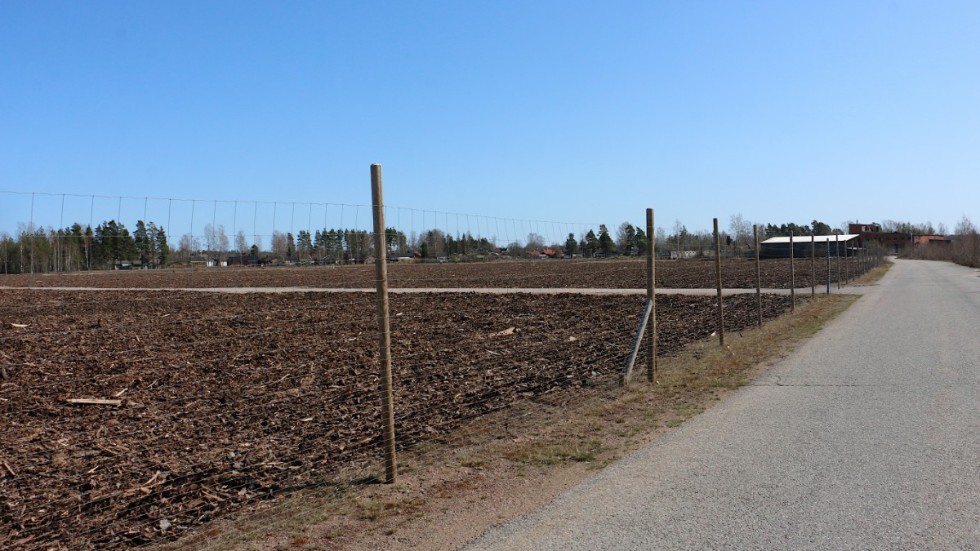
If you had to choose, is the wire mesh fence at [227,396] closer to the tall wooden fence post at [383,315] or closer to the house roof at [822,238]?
the tall wooden fence post at [383,315]

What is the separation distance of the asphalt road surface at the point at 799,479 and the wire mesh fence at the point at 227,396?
213 centimetres

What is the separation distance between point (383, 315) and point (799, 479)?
11.1 feet

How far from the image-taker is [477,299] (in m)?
25.3

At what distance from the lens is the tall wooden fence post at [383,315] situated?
18.3 ft

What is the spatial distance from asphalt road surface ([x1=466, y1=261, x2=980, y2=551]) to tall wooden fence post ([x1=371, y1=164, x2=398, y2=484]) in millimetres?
1300

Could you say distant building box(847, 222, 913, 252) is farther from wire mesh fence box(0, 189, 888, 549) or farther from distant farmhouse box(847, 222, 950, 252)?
wire mesh fence box(0, 189, 888, 549)

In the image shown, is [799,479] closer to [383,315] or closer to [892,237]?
[383,315]

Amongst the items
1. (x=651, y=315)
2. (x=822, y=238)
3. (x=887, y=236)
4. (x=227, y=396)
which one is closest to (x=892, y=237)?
(x=887, y=236)

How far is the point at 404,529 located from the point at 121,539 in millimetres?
1825

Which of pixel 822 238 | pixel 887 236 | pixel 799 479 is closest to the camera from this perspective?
pixel 799 479

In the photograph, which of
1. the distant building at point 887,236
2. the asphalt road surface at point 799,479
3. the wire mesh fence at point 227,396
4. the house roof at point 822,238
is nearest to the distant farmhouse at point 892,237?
the distant building at point 887,236

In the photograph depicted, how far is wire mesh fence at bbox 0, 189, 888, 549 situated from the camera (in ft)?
17.9

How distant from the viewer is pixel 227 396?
8.95m

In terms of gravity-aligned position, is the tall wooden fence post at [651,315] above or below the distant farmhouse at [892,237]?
below
